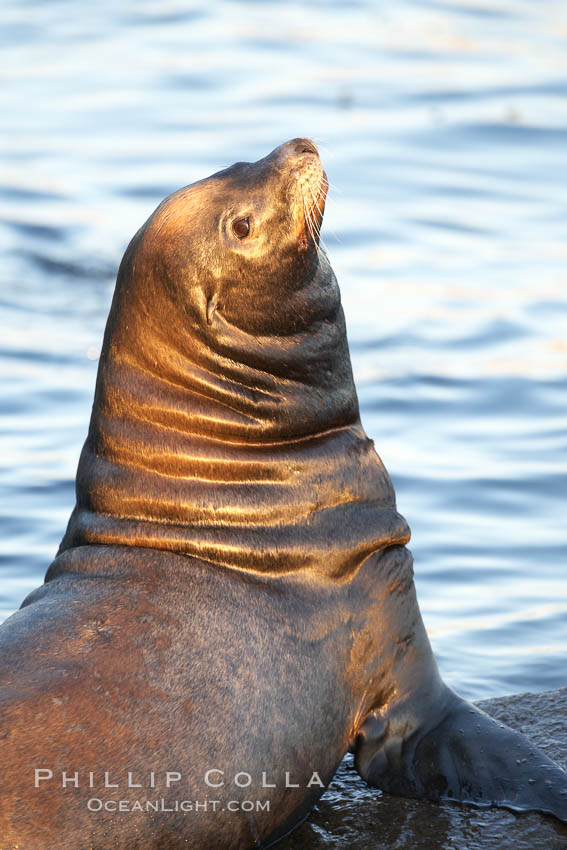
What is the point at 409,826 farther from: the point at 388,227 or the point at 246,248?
the point at 388,227

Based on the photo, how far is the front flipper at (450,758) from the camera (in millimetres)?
5590

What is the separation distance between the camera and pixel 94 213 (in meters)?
14.3

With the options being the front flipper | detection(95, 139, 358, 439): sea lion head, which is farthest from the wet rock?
detection(95, 139, 358, 439): sea lion head

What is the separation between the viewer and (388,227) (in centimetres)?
1383

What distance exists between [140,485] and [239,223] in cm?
99

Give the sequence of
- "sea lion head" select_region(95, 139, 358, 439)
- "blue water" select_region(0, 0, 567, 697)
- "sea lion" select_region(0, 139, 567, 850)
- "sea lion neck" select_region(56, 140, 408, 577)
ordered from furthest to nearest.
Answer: "blue water" select_region(0, 0, 567, 697)
"sea lion head" select_region(95, 139, 358, 439)
"sea lion neck" select_region(56, 140, 408, 577)
"sea lion" select_region(0, 139, 567, 850)

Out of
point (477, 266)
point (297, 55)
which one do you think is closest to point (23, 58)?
point (297, 55)

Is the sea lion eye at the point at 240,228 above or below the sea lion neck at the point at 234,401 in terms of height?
above

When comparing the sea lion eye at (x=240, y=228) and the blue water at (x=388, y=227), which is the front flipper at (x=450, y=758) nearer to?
the blue water at (x=388, y=227)

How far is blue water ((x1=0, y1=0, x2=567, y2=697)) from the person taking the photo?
339 inches

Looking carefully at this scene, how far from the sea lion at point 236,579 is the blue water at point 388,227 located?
1.70 meters

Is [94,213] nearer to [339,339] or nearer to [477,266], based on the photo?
[477,266]

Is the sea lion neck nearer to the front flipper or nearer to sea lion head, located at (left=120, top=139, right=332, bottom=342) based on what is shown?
sea lion head, located at (left=120, top=139, right=332, bottom=342)

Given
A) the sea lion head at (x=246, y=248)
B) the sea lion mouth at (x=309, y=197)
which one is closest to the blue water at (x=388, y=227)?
the sea lion head at (x=246, y=248)
